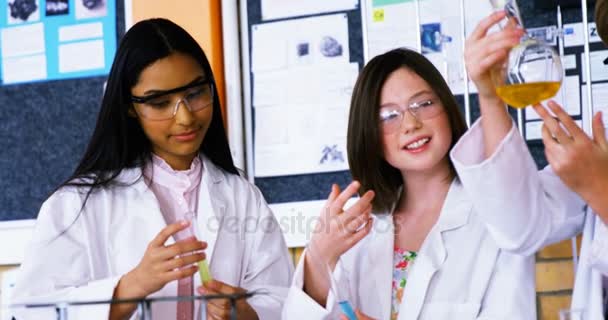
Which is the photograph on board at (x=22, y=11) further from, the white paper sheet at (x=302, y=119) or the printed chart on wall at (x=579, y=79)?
the printed chart on wall at (x=579, y=79)

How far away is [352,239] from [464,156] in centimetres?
21

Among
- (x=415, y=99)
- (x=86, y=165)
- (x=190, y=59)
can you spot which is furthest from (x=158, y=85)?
(x=415, y=99)

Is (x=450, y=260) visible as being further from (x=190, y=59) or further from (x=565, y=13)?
(x=565, y=13)

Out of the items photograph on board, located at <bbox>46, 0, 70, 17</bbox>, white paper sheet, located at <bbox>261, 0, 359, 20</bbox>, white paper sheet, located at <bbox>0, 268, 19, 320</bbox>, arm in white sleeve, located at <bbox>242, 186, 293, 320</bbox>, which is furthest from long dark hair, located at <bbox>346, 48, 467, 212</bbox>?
photograph on board, located at <bbox>46, 0, 70, 17</bbox>

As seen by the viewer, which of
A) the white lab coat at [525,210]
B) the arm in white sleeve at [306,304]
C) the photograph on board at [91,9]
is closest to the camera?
the white lab coat at [525,210]

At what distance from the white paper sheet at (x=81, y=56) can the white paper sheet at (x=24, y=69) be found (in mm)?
67

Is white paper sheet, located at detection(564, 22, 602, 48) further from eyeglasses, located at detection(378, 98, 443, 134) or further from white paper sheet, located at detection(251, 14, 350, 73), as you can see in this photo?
eyeglasses, located at detection(378, 98, 443, 134)

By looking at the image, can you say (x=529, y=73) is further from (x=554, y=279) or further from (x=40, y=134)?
(x=40, y=134)

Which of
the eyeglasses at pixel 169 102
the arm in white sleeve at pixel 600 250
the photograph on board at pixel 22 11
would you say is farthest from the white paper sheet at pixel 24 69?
the arm in white sleeve at pixel 600 250

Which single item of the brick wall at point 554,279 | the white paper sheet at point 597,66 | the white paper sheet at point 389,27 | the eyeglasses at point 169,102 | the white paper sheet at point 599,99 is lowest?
the brick wall at point 554,279

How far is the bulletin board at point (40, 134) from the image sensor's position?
2.41m

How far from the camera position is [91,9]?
2395mm

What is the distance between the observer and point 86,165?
1492 mm

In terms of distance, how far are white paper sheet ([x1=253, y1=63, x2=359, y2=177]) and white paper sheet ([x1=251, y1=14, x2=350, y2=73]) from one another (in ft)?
0.07
